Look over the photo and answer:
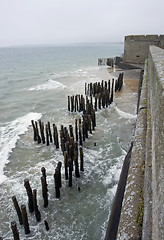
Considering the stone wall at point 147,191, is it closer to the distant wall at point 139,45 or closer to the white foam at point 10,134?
the white foam at point 10,134

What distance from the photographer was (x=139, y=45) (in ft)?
71.7

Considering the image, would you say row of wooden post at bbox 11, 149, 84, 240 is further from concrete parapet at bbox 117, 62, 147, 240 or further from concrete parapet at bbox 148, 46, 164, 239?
concrete parapet at bbox 148, 46, 164, 239

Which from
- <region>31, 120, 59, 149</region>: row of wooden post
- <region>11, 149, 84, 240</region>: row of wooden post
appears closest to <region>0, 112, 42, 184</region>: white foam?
<region>31, 120, 59, 149</region>: row of wooden post

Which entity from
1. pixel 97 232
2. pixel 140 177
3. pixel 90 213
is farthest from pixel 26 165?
pixel 140 177

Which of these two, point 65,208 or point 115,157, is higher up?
point 115,157

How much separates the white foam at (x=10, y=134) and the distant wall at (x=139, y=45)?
15197mm

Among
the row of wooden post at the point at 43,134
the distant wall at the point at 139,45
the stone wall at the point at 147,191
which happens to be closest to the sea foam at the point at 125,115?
the row of wooden post at the point at 43,134

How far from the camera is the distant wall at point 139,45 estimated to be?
20589 millimetres

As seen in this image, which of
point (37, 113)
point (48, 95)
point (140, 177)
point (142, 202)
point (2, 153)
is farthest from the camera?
point (48, 95)

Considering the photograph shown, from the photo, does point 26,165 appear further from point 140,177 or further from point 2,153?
point 140,177

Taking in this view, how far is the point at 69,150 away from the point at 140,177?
12.5ft

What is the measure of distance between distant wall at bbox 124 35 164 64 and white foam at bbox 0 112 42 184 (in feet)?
→ 49.9

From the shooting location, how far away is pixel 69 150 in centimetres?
634

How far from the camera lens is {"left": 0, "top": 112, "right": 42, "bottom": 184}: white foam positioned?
8209mm
